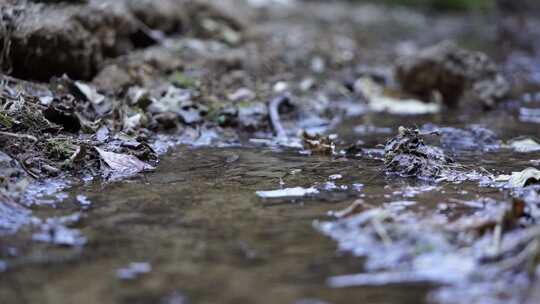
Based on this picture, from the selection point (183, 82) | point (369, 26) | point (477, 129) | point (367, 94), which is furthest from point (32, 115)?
point (369, 26)

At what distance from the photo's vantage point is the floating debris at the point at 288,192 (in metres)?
3.07

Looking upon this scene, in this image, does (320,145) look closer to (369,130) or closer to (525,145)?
(369,130)

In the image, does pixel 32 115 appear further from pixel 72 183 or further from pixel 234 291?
pixel 234 291

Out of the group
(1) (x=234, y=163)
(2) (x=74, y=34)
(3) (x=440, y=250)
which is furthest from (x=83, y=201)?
(2) (x=74, y=34)

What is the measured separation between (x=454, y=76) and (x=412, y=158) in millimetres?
3438

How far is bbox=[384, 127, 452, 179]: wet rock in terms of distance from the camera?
3469 millimetres

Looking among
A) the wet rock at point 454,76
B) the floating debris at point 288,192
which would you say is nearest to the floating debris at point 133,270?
the floating debris at point 288,192

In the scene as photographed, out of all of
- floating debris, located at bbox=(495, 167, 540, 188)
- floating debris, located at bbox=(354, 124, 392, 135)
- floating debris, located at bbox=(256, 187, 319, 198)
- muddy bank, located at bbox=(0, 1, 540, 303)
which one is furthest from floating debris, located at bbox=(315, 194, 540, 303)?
floating debris, located at bbox=(354, 124, 392, 135)

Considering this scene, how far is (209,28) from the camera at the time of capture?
7738 millimetres

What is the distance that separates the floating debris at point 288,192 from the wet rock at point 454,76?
154 inches

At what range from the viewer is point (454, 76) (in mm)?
6648

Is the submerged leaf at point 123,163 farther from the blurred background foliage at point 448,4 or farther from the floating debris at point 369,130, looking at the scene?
the blurred background foliage at point 448,4

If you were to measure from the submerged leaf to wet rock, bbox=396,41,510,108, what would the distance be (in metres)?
4.03

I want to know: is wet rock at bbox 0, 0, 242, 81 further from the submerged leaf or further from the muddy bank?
the submerged leaf
